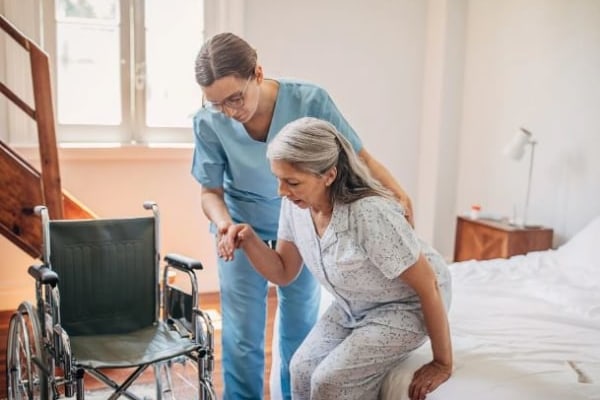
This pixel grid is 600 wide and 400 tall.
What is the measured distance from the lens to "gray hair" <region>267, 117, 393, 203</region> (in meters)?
1.39

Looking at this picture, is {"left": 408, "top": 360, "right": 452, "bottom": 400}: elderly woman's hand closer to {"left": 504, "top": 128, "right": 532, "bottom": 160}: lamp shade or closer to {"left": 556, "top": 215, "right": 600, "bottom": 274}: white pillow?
{"left": 556, "top": 215, "right": 600, "bottom": 274}: white pillow

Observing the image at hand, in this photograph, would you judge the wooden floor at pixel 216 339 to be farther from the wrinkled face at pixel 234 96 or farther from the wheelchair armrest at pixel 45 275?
the wrinkled face at pixel 234 96

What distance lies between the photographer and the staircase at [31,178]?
92.2 inches

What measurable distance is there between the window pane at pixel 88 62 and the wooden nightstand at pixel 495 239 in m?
2.13

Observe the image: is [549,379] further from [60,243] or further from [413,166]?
[413,166]

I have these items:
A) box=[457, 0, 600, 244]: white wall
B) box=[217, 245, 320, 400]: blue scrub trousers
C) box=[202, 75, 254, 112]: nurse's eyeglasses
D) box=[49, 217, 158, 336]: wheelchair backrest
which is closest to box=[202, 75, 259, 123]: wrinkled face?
box=[202, 75, 254, 112]: nurse's eyeglasses

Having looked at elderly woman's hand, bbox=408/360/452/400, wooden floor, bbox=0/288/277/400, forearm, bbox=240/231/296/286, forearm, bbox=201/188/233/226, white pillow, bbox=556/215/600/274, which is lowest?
wooden floor, bbox=0/288/277/400

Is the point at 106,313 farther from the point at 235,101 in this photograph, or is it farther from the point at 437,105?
the point at 437,105

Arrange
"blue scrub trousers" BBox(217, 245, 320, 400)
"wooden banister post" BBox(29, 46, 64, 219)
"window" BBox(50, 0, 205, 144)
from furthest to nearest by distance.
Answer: "window" BBox(50, 0, 205, 144) < "wooden banister post" BBox(29, 46, 64, 219) < "blue scrub trousers" BBox(217, 245, 320, 400)

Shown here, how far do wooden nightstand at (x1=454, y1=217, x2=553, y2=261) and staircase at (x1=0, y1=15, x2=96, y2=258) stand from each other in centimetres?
216

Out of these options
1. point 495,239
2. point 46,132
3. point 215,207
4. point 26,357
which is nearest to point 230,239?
point 215,207

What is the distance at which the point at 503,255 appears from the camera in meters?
3.10

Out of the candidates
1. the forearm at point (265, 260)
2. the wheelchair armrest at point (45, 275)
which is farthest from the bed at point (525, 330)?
the wheelchair armrest at point (45, 275)

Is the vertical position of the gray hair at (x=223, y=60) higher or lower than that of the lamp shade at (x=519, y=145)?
higher
